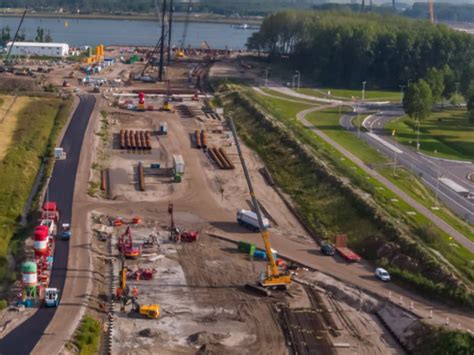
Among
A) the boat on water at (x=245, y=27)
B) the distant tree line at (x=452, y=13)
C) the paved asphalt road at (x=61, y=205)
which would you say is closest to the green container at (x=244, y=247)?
the paved asphalt road at (x=61, y=205)

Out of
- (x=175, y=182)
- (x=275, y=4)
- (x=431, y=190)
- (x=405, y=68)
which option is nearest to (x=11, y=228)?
(x=175, y=182)

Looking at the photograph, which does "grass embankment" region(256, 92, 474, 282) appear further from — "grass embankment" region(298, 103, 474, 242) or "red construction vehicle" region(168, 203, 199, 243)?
"red construction vehicle" region(168, 203, 199, 243)

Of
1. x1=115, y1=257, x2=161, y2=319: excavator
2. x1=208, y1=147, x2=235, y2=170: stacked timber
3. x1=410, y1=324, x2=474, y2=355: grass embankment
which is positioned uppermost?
x1=208, y1=147, x2=235, y2=170: stacked timber

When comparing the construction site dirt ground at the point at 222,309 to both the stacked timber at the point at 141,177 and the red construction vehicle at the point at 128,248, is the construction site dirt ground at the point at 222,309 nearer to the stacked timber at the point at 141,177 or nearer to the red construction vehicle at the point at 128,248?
the red construction vehicle at the point at 128,248

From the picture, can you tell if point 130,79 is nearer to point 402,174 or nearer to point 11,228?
point 402,174

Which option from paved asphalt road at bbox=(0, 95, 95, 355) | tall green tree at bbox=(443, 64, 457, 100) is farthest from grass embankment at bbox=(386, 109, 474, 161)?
paved asphalt road at bbox=(0, 95, 95, 355)

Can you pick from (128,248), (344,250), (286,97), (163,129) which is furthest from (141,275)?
(286,97)

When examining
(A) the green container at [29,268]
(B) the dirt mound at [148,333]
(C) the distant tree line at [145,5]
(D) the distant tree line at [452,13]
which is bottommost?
(B) the dirt mound at [148,333]

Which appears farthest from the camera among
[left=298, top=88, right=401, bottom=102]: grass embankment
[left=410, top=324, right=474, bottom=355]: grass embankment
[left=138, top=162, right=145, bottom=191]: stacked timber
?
[left=298, top=88, right=401, bottom=102]: grass embankment
